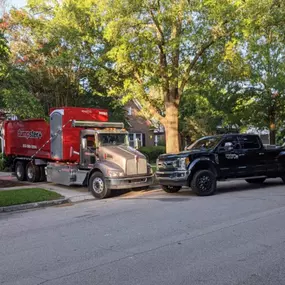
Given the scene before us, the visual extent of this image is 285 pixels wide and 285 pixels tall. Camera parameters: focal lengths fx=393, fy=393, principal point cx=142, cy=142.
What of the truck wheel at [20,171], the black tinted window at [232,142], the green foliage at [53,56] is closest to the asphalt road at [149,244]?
the black tinted window at [232,142]

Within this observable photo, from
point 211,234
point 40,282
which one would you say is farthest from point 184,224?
point 40,282

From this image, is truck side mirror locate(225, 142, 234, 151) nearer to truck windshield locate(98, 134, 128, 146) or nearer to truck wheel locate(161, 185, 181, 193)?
truck wheel locate(161, 185, 181, 193)

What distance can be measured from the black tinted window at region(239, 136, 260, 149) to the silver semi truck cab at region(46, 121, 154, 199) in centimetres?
333

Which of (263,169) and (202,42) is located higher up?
(202,42)

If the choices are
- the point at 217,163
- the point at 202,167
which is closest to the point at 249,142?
the point at 217,163

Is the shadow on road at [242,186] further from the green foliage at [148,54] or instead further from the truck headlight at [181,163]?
the green foliage at [148,54]

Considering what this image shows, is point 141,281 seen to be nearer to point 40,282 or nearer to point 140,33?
point 40,282

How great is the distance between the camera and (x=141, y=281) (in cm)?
478

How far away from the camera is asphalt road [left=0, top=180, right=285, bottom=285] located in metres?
4.99

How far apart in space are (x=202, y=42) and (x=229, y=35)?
1.11m

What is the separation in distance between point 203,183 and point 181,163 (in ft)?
3.01

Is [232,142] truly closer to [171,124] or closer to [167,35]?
[171,124]

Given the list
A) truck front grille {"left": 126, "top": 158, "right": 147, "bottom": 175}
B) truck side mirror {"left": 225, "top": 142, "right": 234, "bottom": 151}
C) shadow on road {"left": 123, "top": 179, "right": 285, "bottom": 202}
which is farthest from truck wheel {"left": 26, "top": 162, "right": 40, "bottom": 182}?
truck side mirror {"left": 225, "top": 142, "right": 234, "bottom": 151}

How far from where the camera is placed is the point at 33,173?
1709 cm
